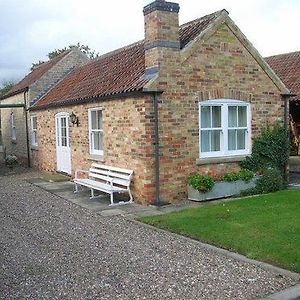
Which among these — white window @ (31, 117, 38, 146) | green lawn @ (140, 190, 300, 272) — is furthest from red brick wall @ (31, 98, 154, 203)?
white window @ (31, 117, 38, 146)

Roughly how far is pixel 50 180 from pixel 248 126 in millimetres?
8099

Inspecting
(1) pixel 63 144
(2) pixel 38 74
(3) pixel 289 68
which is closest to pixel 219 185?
(1) pixel 63 144

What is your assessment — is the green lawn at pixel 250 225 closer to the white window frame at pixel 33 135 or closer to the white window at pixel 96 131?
the white window at pixel 96 131

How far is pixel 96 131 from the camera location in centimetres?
1366

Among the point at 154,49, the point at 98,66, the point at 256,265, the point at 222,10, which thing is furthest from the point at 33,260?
the point at 98,66

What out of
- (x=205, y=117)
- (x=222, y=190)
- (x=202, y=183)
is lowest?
(x=222, y=190)

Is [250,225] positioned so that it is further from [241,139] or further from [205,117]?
[241,139]

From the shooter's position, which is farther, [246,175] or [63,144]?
[63,144]

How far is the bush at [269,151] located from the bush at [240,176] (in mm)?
349

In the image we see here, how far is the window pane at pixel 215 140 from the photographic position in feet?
39.3

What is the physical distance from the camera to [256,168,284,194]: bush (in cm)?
1219

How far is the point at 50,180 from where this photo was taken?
53.4 feet

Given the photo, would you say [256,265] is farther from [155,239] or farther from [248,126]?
[248,126]

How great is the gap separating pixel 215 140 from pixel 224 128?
44 centimetres
